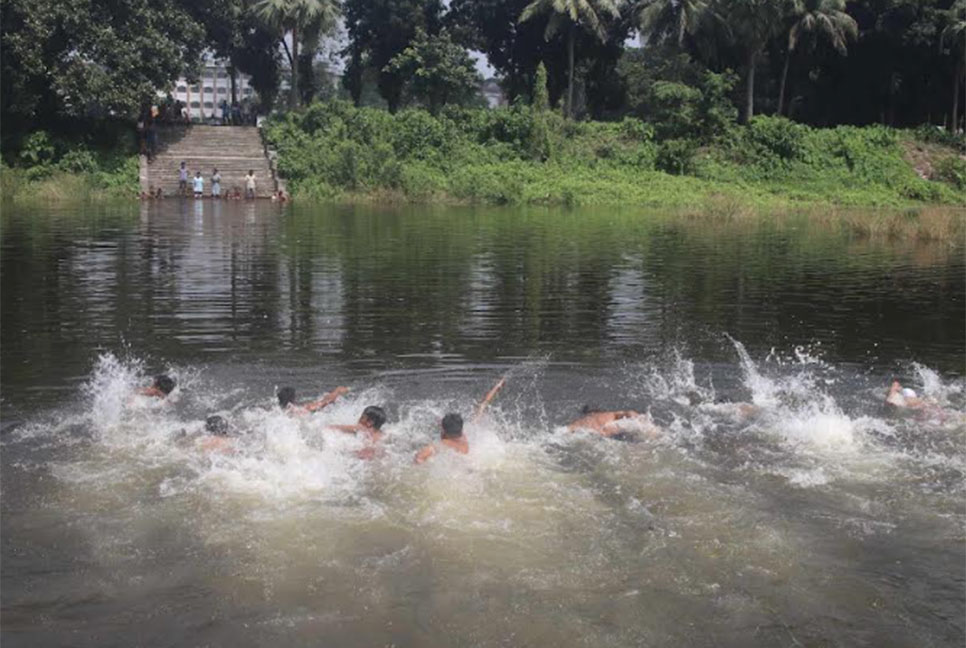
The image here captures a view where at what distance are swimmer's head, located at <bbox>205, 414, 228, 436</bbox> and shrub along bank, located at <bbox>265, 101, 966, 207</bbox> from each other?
29712mm

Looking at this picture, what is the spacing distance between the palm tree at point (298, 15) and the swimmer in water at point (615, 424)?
41.7m

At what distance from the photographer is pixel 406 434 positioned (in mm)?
9391

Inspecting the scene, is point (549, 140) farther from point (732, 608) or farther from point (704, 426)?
point (732, 608)

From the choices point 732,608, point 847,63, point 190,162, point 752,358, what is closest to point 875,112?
point 847,63

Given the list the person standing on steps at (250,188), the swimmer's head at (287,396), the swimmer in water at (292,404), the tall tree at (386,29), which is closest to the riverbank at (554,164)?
the person standing on steps at (250,188)

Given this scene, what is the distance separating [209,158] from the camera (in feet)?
138

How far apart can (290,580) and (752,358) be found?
8.06 metres

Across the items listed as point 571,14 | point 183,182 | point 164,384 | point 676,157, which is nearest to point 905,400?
point 164,384

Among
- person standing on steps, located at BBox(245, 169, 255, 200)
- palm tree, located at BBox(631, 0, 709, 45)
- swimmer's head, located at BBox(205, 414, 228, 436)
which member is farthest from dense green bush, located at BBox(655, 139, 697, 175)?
swimmer's head, located at BBox(205, 414, 228, 436)

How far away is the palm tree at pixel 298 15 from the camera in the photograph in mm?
47250

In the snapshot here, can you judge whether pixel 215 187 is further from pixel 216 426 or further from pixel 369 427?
pixel 369 427

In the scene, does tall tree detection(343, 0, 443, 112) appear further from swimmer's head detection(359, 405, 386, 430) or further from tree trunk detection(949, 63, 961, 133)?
swimmer's head detection(359, 405, 386, 430)

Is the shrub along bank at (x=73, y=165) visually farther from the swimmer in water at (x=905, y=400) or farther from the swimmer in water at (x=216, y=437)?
the swimmer in water at (x=905, y=400)

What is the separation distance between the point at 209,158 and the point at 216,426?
35454 mm
